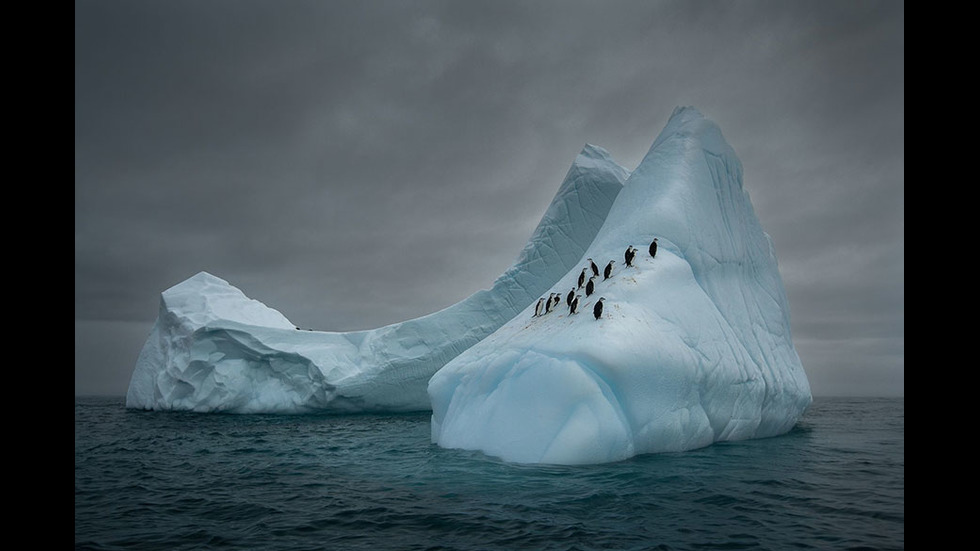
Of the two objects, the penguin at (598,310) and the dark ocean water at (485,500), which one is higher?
the penguin at (598,310)

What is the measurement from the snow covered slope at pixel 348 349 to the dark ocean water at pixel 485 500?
456 inches

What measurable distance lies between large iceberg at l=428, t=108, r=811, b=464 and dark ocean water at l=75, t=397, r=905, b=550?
0.65 meters

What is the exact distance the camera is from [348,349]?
24.9 meters

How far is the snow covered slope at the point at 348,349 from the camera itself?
2191 cm

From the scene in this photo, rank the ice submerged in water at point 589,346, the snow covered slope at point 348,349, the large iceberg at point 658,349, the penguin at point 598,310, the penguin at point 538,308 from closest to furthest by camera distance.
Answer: the large iceberg at point 658,349 → the ice submerged in water at point 589,346 → the penguin at point 598,310 → the penguin at point 538,308 → the snow covered slope at point 348,349

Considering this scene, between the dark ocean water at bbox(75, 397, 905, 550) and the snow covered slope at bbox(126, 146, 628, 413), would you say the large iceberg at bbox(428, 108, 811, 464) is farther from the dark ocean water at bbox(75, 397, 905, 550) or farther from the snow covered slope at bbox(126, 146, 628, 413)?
the snow covered slope at bbox(126, 146, 628, 413)

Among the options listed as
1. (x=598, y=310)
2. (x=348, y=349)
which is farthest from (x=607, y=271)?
(x=348, y=349)

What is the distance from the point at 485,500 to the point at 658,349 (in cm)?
466

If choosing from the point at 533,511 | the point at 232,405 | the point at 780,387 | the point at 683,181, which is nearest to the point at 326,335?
the point at 232,405

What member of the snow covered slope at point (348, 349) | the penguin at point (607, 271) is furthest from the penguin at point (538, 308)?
the snow covered slope at point (348, 349)

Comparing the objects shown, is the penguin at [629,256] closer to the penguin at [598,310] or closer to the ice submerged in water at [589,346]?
the ice submerged in water at [589,346]

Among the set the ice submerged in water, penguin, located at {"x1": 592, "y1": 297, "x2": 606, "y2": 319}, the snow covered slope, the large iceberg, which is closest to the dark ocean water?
the large iceberg

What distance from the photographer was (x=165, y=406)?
25078 mm
